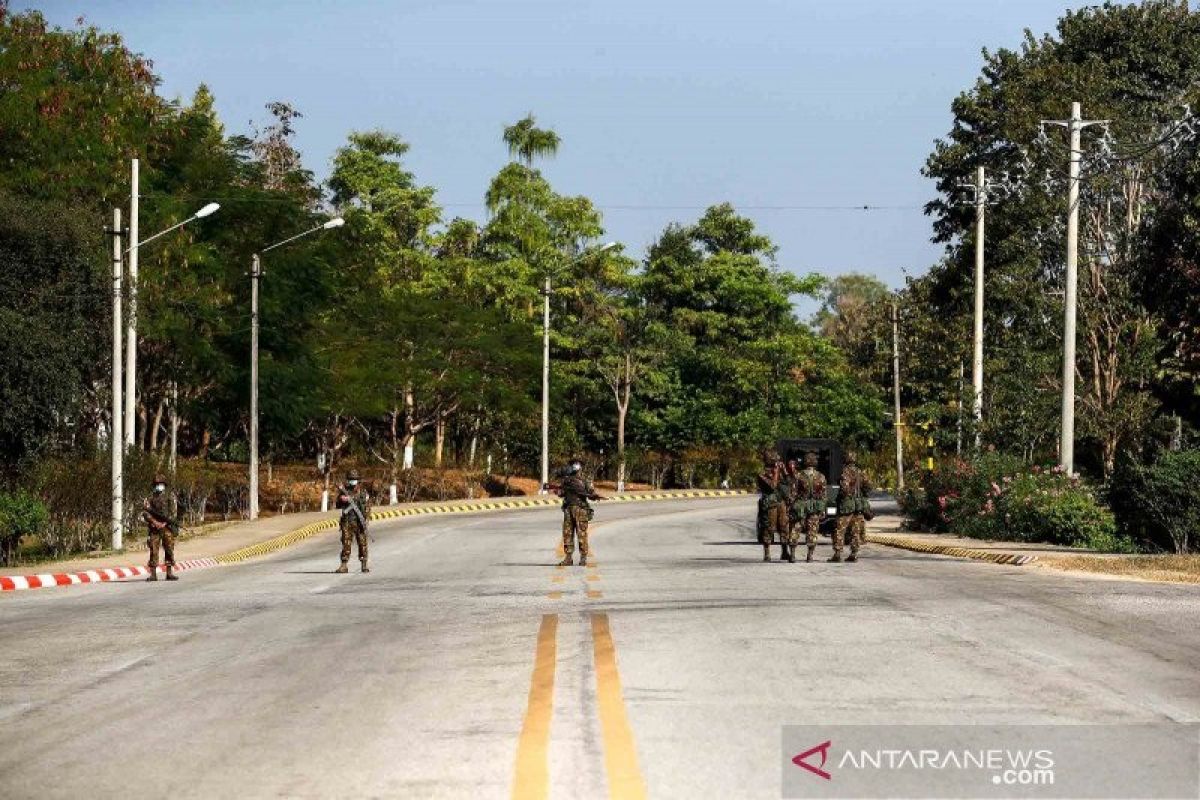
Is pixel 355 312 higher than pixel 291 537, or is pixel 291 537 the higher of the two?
pixel 355 312

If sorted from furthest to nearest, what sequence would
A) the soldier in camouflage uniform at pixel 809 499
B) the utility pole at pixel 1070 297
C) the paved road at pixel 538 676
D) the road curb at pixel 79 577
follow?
1. the utility pole at pixel 1070 297
2. the soldier in camouflage uniform at pixel 809 499
3. the road curb at pixel 79 577
4. the paved road at pixel 538 676

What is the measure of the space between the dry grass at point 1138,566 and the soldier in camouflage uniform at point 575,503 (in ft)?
23.2

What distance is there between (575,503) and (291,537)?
1787 centimetres

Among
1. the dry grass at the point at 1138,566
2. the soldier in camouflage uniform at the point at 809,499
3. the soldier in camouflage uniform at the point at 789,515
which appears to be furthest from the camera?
the soldier in camouflage uniform at the point at 789,515

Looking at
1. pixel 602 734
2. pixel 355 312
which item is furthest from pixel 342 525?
pixel 355 312

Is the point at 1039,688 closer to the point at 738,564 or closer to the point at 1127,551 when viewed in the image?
the point at 738,564

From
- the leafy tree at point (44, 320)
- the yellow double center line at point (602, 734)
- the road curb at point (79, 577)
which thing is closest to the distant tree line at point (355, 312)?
the leafy tree at point (44, 320)

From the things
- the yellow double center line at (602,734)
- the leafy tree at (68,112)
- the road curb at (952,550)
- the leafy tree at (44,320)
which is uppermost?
the leafy tree at (68,112)

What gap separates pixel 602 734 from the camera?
9.93 meters

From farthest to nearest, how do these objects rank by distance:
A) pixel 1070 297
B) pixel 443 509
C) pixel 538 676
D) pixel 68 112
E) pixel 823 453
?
pixel 443 509, pixel 68 112, pixel 823 453, pixel 1070 297, pixel 538 676

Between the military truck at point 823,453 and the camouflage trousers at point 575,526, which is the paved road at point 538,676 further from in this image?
the military truck at point 823,453

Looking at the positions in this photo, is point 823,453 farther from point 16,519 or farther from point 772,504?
point 16,519

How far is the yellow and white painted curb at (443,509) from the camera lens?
3900 centimetres

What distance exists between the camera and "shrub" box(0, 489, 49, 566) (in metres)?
33.8
